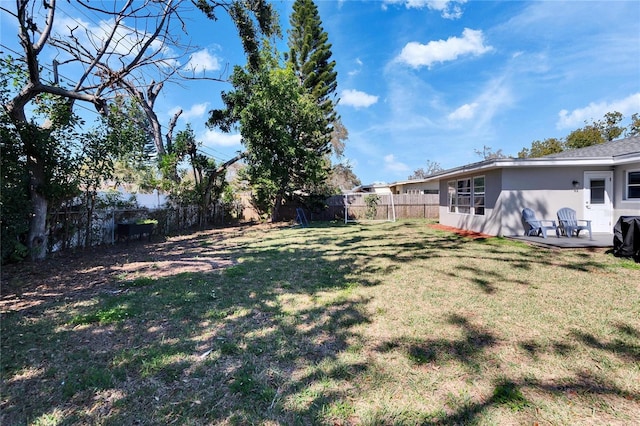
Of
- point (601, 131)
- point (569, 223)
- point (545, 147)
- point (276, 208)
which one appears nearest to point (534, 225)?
point (569, 223)

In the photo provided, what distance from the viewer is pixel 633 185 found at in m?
8.24

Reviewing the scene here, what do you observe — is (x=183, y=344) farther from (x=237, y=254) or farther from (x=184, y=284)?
(x=237, y=254)

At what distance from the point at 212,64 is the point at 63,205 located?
5183mm

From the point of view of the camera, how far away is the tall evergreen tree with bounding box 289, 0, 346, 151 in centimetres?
1816

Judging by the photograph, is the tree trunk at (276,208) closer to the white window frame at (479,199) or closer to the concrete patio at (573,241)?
the white window frame at (479,199)

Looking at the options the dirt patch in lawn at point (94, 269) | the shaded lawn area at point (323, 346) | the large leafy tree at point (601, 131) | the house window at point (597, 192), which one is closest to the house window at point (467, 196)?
the house window at point (597, 192)

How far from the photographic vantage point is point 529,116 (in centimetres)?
1808

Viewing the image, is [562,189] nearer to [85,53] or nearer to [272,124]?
[272,124]

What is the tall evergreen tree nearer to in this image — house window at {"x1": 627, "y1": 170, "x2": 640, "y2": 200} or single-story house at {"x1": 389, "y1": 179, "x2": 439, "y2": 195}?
single-story house at {"x1": 389, "y1": 179, "x2": 439, "y2": 195}

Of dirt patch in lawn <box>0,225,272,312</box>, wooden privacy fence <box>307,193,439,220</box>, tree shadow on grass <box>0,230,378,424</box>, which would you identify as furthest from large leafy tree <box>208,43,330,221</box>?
tree shadow on grass <box>0,230,378,424</box>

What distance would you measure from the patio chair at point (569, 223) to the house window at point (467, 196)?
6.89 feet

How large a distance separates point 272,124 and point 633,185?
12.1 m

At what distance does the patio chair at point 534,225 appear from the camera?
8.36 m

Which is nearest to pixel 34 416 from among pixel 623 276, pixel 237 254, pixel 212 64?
pixel 237 254
